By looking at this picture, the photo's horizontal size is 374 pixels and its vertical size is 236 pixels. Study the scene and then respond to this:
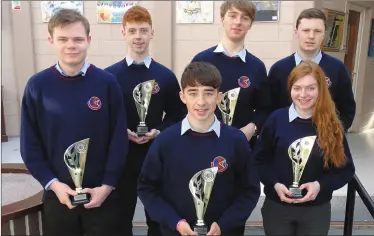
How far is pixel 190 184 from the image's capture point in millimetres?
1570

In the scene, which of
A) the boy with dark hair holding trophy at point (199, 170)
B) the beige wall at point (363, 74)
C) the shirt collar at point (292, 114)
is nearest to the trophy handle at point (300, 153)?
the shirt collar at point (292, 114)

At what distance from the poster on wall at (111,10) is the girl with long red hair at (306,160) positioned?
3.58m

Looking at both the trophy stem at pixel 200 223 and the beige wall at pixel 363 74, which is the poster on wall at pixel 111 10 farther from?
the trophy stem at pixel 200 223

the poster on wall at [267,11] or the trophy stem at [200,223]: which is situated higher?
the poster on wall at [267,11]

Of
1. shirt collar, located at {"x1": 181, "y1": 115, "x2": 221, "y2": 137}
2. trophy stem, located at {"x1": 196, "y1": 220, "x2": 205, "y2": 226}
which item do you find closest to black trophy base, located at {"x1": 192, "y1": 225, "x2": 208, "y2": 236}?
trophy stem, located at {"x1": 196, "y1": 220, "x2": 205, "y2": 226}

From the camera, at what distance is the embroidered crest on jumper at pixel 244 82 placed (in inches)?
82.0

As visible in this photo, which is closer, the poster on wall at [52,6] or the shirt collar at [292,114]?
the shirt collar at [292,114]

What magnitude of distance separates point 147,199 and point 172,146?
0.84 feet

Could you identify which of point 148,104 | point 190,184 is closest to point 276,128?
point 190,184

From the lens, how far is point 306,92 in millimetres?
1788

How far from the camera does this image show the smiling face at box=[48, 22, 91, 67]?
67.9 inches

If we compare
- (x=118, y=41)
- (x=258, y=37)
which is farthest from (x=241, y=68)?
(x=118, y=41)

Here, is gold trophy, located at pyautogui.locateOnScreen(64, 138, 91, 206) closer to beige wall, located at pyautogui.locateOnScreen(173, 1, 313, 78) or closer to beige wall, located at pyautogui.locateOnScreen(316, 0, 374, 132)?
beige wall, located at pyautogui.locateOnScreen(316, 0, 374, 132)

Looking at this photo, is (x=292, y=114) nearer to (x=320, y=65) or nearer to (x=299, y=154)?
(x=299, y=154)
